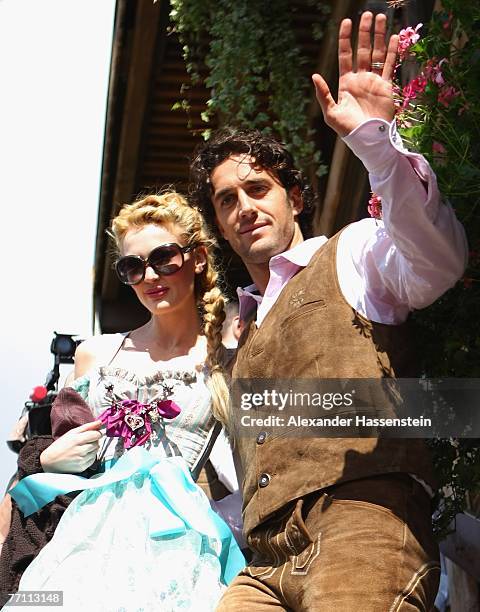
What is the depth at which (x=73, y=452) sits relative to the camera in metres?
2.62

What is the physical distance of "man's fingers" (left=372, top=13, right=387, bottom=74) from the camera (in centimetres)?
192

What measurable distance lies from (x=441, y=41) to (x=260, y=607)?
126 cm

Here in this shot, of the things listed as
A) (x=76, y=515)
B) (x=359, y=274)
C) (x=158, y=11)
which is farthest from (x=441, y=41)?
(x=158, y=11)

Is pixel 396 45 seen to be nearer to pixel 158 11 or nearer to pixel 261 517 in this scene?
pixel 261 517

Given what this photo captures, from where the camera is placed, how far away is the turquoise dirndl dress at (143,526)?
2.28 meters

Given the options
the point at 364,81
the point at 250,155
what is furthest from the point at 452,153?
the point at 250,155

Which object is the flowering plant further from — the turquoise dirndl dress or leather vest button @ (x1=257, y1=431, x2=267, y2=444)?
the turquoise dirndl dress

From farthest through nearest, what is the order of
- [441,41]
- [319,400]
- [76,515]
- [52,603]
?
[76,515], [52,603], [319,400], [441,41]

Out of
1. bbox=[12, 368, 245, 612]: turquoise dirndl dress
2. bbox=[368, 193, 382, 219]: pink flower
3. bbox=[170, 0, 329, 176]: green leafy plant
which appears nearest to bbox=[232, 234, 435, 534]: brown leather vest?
bbox=[368, 193, 382, 219]: pink flower

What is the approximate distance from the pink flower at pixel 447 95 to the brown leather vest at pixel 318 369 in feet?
1.62

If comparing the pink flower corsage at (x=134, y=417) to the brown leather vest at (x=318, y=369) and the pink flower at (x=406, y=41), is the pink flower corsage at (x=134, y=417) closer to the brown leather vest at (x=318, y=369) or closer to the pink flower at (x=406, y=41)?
the brown leather vest at (x=318, y=369)

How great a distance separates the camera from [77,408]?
277cm

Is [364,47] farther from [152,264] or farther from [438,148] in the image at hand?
[152,264]

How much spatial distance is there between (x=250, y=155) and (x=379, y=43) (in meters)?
0.84
